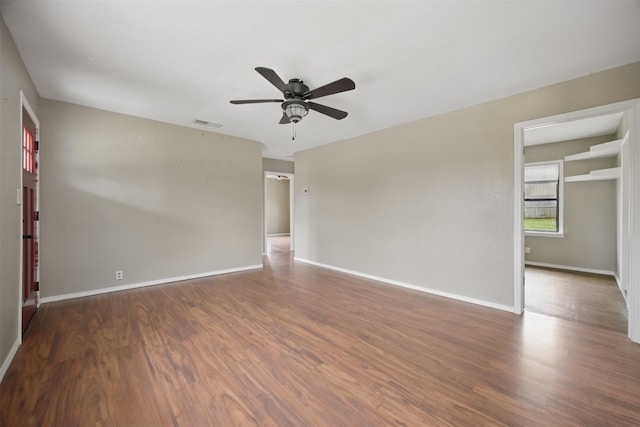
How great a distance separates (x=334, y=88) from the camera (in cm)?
245

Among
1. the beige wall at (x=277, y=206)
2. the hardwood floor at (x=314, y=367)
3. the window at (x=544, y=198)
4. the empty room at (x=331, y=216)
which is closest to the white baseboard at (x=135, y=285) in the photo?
the empty room at (x=331, y=216)

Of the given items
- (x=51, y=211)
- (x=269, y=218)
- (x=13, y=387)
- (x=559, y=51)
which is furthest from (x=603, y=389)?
(x=269, y=218)

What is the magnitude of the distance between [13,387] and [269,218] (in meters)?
9.43

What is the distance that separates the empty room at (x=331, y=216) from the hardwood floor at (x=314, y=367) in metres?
0.02

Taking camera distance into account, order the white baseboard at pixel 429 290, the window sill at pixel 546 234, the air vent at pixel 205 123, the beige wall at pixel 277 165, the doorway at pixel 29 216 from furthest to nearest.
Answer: the beige wall at pixel 277 165 → the window sill at pixel 546 234 → the air vent at pixel 205 123 → the white baseboard at pixel 429 290 → the doorway at pixel 29 216

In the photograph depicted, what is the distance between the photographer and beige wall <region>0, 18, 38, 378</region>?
6.54 feet

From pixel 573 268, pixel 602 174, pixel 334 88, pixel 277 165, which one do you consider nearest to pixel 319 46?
pixel 334 88

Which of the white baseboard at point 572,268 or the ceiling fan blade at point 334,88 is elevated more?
the ceiling fan blade at point 334,88

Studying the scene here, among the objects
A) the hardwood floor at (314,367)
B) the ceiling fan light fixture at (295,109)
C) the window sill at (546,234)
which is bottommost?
the hardwood floor at (314,367)

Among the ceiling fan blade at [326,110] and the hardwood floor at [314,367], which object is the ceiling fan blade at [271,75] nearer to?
the ceiling fan blade at [326,110]

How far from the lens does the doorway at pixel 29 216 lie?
2.75 metres

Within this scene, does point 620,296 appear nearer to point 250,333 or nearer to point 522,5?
→ point 522,5

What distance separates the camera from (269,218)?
36.8 feet

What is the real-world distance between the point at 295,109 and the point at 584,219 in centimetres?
619
